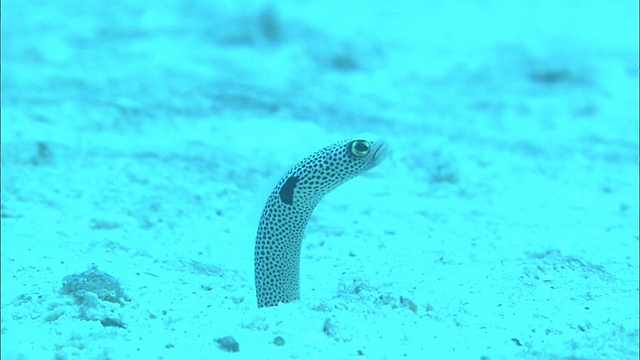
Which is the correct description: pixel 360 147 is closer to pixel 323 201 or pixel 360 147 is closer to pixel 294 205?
pixel 294 205

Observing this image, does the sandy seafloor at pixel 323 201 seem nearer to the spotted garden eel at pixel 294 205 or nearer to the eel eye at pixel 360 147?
the spotted garden eel at pixel 294 205

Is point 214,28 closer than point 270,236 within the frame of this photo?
No

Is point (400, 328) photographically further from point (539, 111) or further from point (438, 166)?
point (539, 111)

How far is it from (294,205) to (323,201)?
2.26 metres

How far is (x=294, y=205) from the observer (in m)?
2.82

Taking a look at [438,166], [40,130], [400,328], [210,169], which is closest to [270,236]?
[400,328]

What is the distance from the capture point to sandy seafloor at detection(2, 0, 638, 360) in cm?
276

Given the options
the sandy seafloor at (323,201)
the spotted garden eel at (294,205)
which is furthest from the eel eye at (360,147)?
the sandy seafloor at (323,201)

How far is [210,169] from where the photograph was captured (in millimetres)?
5457

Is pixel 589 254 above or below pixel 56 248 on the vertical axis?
above

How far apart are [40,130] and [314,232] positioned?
2858mm

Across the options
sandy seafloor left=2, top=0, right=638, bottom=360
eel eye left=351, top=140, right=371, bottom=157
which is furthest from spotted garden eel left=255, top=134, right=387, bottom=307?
sandy seafloor left=2, top=0, right=638, bottom=360

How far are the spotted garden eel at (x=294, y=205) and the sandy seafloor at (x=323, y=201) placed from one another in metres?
0.10

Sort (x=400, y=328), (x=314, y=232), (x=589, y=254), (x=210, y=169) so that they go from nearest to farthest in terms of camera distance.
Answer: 1. (x=400, y=328)
2. (x=589, y=254)
3. (x=314, y=232)
4. (x=210, y=169)
